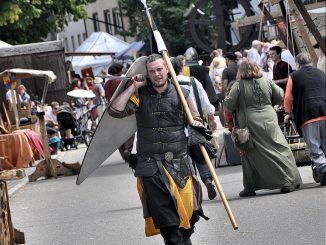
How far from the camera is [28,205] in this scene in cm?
1617

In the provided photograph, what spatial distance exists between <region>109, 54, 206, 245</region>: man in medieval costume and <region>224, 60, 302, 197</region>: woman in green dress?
4840mm

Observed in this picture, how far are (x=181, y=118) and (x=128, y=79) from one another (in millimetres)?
497

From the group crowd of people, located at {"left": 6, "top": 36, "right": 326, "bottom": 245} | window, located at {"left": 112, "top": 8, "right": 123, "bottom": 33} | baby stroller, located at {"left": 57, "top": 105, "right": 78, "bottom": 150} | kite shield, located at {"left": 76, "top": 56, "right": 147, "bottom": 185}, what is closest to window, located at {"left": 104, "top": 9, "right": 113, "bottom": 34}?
window, located at {"left": 112, "top": 8, "right": 123, "bottom": 33}

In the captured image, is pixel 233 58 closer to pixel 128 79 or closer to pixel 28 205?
pixel 28 205

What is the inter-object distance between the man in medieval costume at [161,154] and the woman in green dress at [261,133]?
15.9 feet

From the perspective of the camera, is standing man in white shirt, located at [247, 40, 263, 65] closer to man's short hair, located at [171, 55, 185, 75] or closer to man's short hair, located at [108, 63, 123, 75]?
man's short hair, located at [108, 63, 123, 75]

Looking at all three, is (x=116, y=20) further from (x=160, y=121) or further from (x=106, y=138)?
(x=160, y=121)

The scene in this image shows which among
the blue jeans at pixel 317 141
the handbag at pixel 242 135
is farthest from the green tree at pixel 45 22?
the handbag at pixel 242 135

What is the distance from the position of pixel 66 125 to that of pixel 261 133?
15.8 meters

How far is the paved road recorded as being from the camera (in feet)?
34.5

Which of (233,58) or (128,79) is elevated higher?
(128,79)

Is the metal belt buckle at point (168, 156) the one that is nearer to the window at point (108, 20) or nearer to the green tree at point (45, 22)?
the green tree at point (45, 22)

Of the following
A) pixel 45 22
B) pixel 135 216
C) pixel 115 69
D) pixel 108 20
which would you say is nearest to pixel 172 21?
pixel 45 22

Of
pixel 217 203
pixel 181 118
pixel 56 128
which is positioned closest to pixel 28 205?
pixel 217 203
